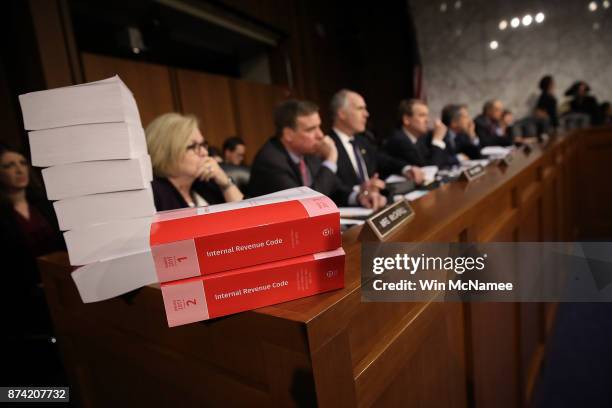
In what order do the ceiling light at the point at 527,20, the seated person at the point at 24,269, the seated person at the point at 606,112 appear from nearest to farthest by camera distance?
the seated person at the point at 24,269, the seated person at the point at 606,112, the ceiling light at the point at 527,20

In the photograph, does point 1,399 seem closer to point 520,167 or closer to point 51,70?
point 520,167

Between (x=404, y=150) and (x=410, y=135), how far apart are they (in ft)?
0.76

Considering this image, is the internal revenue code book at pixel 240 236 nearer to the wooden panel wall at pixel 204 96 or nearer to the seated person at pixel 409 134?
the seated person at pixel 409 134

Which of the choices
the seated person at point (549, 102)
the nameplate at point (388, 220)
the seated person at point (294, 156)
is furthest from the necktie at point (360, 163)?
the seated person at point (549, 102)

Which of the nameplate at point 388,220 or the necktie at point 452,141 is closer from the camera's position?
the nameplate at point 388,220

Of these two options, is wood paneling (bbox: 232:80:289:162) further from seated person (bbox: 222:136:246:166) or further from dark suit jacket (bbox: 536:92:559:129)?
dark suit jacket (bbox: 536:92:559:129)

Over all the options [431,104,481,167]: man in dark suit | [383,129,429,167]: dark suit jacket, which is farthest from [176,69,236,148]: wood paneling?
[431,104,481,167]: man in dark suit

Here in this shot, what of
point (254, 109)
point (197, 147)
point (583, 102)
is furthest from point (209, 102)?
point (583, 102)

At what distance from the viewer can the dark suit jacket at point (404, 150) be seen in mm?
3105

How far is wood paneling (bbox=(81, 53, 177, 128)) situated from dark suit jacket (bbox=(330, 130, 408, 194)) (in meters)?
2.34

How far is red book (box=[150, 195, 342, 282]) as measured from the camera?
20.9 inches

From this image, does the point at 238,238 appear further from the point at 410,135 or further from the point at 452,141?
the point at 452,141

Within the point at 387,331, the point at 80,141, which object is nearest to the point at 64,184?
the point at 80,141

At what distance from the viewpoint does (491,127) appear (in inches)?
204
